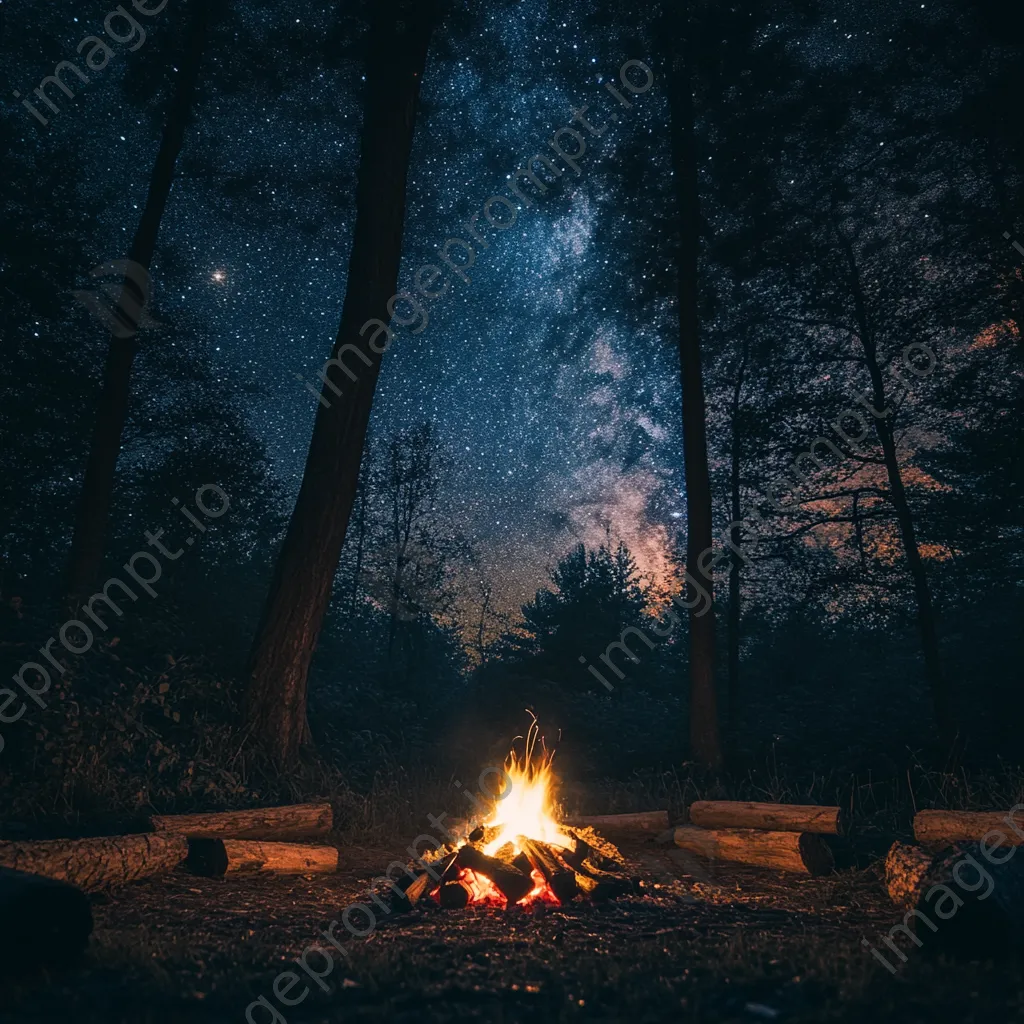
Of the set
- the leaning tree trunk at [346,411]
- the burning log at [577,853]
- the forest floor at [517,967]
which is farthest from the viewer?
the leaning tree trunk at [346,411]

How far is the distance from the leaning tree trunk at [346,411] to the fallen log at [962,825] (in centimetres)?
693

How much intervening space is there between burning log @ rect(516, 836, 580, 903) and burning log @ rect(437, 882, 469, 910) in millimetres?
624

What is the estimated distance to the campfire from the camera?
5285mm

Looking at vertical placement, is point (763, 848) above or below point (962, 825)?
below

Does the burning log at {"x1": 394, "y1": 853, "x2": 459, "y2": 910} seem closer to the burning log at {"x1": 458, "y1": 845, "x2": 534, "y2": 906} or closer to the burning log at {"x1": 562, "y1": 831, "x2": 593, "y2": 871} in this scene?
the burning log at {"x1": 458, "y1": 845, "x2": 534, "y2": 906}

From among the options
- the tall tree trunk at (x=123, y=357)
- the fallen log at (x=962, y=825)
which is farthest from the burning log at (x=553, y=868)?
the tall tree trunk at (x=123, y=357)

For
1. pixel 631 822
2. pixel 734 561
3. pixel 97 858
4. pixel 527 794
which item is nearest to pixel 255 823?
pixel 97 858

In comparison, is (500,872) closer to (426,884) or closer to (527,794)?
(426,884)

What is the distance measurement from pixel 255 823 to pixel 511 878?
2.72 m

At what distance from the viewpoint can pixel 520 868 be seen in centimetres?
550

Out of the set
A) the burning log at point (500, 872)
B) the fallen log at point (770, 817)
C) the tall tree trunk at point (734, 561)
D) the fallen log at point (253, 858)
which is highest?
the tall tree trunk at point (734, 561)

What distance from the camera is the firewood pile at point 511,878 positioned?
207 inches

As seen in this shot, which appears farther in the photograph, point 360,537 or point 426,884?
point 360,537

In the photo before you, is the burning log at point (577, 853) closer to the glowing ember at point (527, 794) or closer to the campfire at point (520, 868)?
the campfire at point (520, 868)
